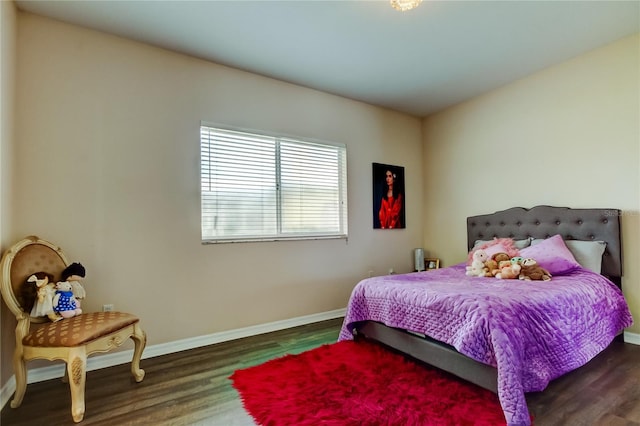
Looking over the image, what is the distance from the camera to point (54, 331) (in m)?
1.86

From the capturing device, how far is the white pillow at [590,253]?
281 cm

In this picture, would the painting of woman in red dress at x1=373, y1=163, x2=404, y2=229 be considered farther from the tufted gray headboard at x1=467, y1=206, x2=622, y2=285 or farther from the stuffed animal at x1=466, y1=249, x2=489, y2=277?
the stuffed animal at x1=466, y1=249, x2=489, y2=277

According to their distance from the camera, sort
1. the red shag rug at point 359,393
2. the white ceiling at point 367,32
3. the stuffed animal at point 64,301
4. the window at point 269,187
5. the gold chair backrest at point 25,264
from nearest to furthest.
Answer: the red shag rug at point 359,393
the gold chair backrest at point 25,264
the stuffed animal at point 64,301
the white ceiling at point 367,32
the window at point 269,187

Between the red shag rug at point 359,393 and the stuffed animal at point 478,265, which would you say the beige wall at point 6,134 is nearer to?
the red shag rug at point 359,393

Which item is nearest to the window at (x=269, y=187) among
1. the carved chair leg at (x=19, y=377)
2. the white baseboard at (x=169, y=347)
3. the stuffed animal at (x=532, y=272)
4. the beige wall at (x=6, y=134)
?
the white baseboard at (x=169, y=347)

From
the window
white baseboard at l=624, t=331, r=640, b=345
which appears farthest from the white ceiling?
white baseboard at l=624, t=331, r=640, b=345

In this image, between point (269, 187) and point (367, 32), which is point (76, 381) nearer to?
point (269, 187)

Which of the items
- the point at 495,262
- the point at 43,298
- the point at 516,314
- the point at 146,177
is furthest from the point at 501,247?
the point at 43,298

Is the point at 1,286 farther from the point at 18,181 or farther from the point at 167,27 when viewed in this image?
the point at 167,27

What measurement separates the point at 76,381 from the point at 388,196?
3.60m

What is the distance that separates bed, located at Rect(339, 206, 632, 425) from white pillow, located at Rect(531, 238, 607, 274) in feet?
0.04

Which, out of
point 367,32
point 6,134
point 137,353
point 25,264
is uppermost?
point 367,32

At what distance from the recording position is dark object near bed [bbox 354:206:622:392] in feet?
6.51

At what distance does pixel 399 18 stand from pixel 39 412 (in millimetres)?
3612
